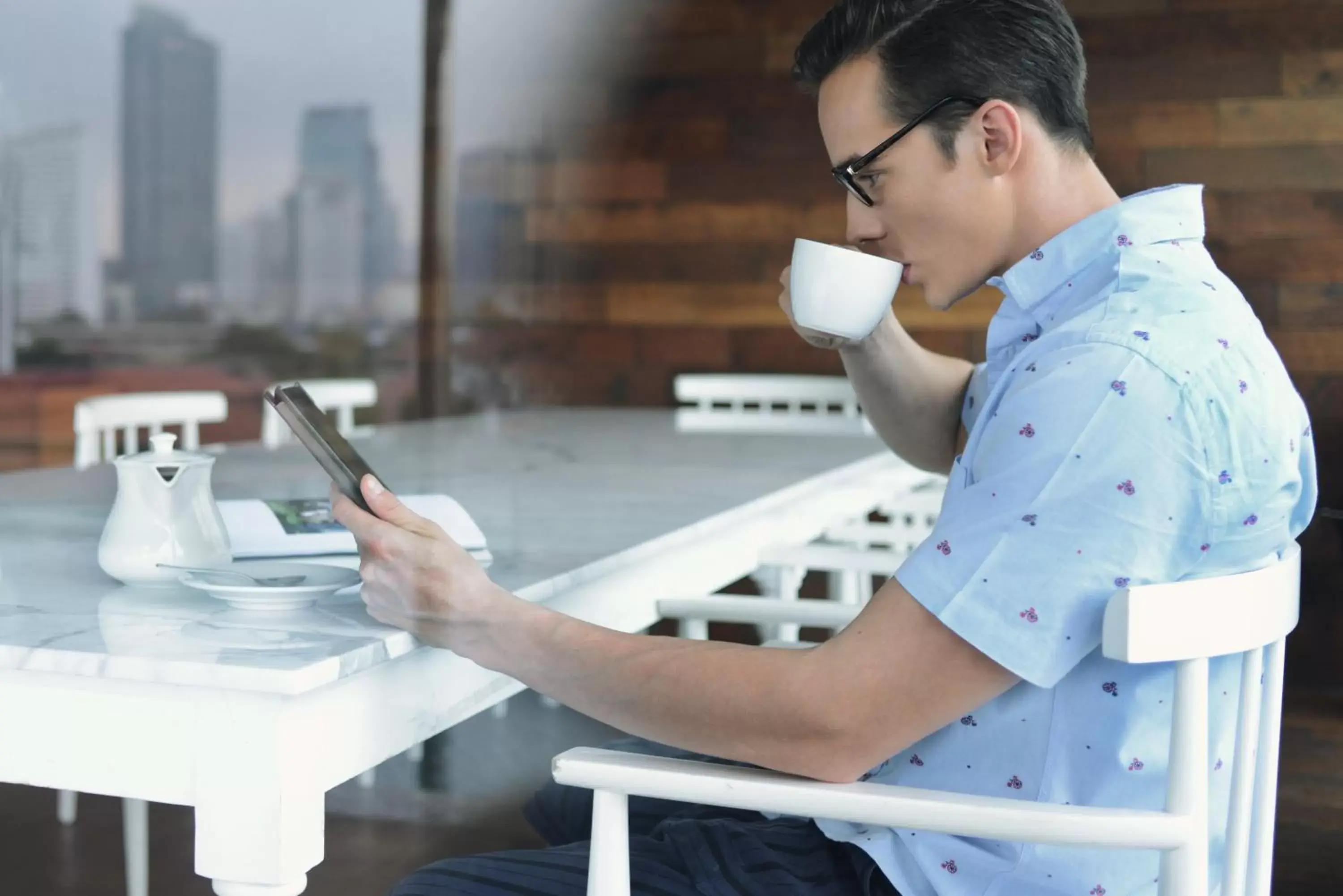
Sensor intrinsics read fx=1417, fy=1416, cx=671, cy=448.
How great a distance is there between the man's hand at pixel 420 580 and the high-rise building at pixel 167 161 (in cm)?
258

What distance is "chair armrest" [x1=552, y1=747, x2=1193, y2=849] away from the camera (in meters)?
0.59

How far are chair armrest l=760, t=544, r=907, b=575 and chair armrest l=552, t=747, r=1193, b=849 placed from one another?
600 millimetres

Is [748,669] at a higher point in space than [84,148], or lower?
lower

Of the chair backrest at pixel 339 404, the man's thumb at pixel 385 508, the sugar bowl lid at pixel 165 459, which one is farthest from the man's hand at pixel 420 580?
the chair backrest at pixel 339 404

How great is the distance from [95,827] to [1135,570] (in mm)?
1186

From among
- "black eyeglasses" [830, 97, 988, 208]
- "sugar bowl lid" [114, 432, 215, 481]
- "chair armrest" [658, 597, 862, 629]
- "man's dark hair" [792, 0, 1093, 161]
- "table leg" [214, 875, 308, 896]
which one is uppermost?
"man's dark hair" [792, 0, 1093, 161]

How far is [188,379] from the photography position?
3029 mm

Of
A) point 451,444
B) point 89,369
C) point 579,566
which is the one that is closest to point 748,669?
point 579,566

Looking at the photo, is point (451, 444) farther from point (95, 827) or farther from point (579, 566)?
point (579, 566)

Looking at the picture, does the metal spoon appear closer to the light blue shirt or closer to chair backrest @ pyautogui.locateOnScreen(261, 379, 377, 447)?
the light blue shirt

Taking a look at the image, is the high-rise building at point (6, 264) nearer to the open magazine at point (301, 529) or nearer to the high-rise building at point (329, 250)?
the high-rise building at point (329, 250)

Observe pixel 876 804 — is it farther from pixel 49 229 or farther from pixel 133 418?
pixel 49 229

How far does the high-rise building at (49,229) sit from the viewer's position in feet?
9.05

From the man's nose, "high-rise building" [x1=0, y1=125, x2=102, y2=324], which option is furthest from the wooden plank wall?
the man's nose
